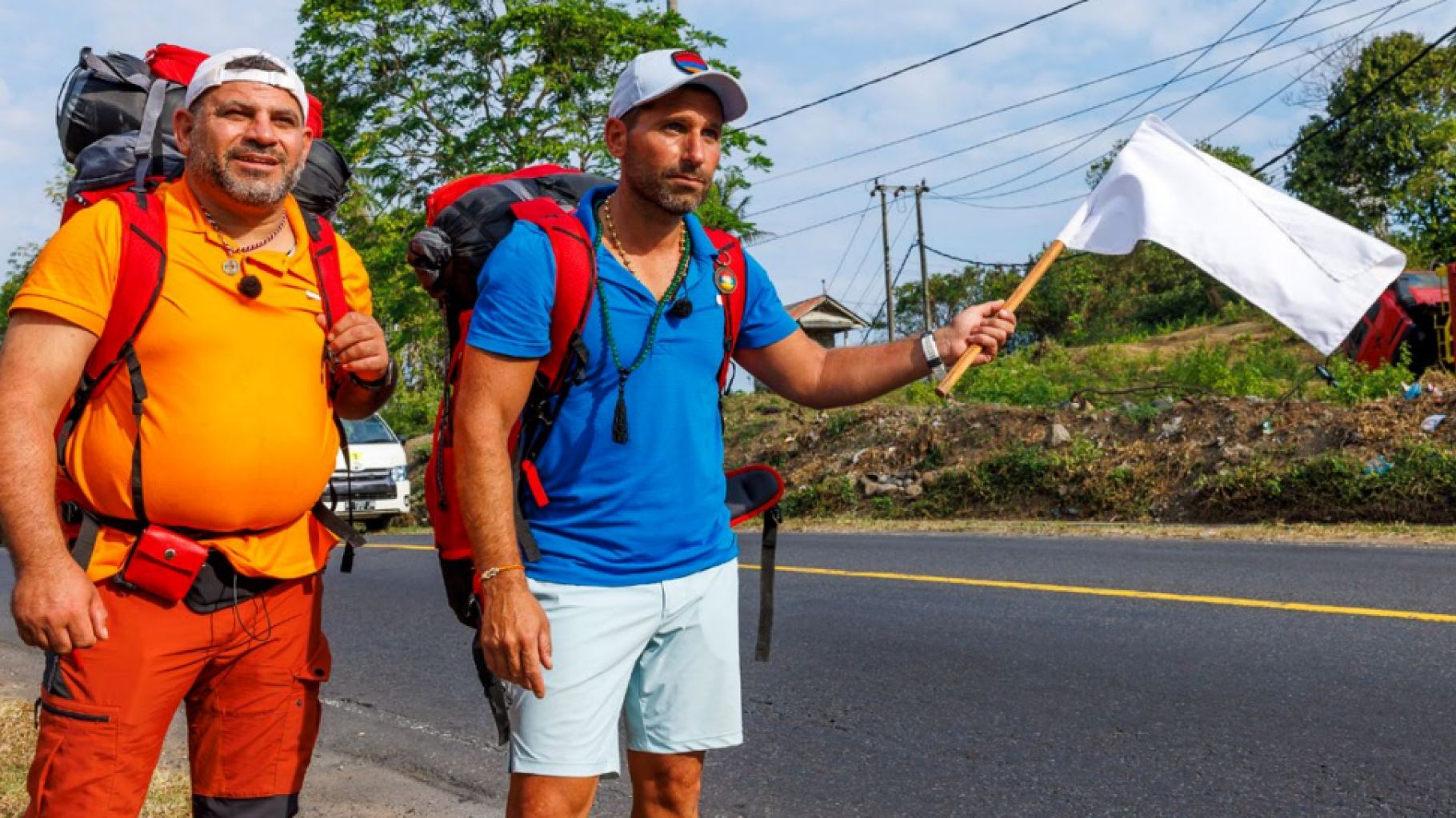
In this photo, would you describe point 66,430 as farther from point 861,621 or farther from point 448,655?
point 861,621

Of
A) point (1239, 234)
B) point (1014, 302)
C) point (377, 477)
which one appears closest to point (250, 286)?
point (1014, 302)

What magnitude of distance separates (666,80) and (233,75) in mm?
910

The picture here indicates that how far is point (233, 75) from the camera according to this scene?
286 cm

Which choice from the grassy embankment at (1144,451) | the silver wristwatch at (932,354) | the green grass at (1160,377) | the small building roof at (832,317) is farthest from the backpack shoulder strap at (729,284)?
the small building roof at (832,317)

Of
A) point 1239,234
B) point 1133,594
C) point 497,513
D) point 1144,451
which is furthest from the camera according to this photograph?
point 1144,451

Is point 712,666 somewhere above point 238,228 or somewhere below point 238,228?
below

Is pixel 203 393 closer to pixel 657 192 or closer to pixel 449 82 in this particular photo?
pixel 657 192

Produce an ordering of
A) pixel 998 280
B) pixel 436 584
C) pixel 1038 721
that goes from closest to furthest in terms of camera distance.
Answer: pixel 1038 721
pixel 436 584
pixel 998 280

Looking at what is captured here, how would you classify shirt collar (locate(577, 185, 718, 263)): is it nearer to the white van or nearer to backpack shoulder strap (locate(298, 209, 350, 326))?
backpack shoulder strap (locate(298, 209, 350, 326))

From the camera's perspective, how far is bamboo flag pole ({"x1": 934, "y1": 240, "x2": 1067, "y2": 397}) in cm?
279

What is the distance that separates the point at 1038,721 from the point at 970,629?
1.99 meters

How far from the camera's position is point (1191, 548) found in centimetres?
1088

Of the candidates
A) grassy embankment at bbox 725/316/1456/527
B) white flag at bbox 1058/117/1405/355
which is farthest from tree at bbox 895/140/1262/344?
white flag at bbox 1058/117/1405/355

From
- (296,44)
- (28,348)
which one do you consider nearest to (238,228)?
(28,348)
